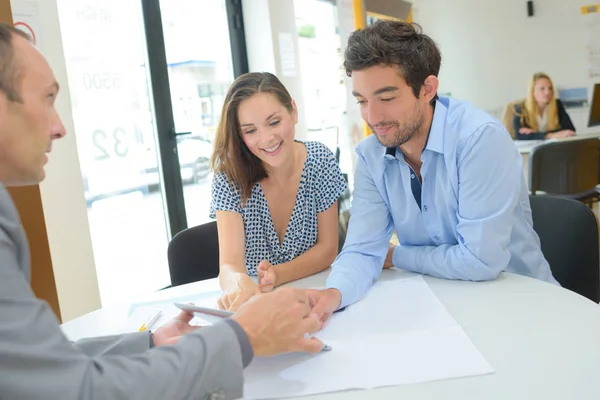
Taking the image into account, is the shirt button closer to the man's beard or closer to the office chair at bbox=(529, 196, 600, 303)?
the man's beard

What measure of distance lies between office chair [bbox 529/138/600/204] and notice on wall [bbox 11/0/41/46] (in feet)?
10.3

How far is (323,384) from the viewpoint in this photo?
Answer: 90 centimetres

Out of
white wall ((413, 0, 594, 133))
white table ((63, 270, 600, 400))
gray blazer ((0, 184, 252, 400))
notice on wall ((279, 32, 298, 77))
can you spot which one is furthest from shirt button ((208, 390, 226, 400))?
white wall ((413, 0, 594, 133))

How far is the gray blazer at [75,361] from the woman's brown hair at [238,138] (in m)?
0.99

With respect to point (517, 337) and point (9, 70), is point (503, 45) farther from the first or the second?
point (9, 70)

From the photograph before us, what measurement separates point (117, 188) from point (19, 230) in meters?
2.97

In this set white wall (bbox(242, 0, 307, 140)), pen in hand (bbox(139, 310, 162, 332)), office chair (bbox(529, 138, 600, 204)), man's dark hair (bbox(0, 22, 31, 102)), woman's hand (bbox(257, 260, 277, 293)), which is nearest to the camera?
man's dark hair (bbox(0, 22, 31, 102))

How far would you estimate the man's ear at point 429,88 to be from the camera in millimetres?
1562

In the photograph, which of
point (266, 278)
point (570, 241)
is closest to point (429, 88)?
point (570, 241)

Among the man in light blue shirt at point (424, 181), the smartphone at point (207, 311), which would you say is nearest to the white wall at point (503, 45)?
the man in light blue shirt at point (424, 181)

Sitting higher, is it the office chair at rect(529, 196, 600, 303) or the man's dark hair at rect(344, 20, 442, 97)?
the man's dark hair at rect(344, 20, 442, 97)

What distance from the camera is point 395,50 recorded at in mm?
1504

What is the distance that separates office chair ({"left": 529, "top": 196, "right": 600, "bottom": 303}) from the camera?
1499 millimetres

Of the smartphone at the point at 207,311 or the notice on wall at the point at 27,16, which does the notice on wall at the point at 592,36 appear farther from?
the smartphone at the point at 207,311
